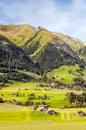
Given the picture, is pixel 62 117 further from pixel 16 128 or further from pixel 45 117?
pixel 16 128

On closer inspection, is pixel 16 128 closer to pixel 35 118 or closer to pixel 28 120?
pixel 28 120

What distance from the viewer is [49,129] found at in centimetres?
9050

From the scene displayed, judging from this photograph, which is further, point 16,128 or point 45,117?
point 45,117

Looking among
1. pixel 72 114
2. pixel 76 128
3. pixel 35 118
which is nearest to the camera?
pixel 76 128

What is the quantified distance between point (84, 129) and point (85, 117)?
37.2 metres

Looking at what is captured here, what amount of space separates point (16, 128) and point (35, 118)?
3162 cm

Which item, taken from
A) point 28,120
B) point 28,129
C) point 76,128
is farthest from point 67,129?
point 28,120

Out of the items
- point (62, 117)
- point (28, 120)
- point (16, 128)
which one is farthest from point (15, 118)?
point (16, 128)

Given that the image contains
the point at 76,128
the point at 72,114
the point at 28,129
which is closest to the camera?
the point at 28,129

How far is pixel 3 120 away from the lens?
11306cm

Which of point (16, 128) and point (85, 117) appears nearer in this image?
point (16, 128)

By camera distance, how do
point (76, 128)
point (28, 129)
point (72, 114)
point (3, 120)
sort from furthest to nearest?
point (72, 114), point (3, 120), point (76, 128), point (28, 129)

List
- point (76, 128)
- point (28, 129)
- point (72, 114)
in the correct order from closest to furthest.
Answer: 1. point (28, 129)
2. point (76, 128)
3. point (72, 114)

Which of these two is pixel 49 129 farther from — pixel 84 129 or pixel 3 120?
pixel 3 120
